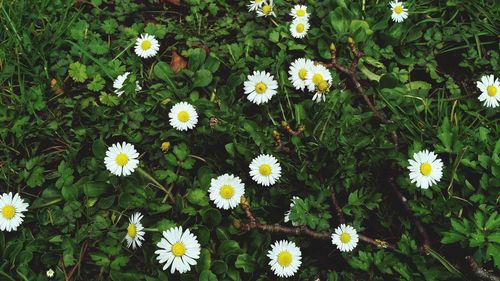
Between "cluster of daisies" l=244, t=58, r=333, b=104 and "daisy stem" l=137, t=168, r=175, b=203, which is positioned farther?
"cluster of daisies" l=244, t=58, r=333, b=104

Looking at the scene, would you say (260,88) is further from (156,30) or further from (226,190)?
(156,30)

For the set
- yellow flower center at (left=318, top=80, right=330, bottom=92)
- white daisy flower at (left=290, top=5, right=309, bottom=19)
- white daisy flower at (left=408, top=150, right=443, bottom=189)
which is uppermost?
white daisy flower at (left=290, top=5, right=309, bottom=19)

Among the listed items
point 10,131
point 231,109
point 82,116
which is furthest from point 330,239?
point 10,131

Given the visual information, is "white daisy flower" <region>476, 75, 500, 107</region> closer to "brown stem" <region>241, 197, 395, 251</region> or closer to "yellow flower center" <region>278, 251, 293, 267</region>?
"brown stem" <region>241, 197, 395, 251</region>

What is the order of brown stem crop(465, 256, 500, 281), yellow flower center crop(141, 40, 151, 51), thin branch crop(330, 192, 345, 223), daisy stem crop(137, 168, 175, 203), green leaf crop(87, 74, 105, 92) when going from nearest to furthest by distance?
brown stem crop(465, 256, 500, 281) < thin branch crop(330, 192, 345, 223) < daisy stem crop(137, 168, 175, 203) < green leaf crop(87, 74, 105, 92) < yellow flower center crop(141, 40, 151, 51)

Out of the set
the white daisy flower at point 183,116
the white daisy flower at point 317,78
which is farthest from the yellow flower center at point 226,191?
the white daisy flower at point 317,78

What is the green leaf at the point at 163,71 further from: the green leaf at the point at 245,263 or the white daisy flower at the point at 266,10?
the green leaf at the point at 245,263

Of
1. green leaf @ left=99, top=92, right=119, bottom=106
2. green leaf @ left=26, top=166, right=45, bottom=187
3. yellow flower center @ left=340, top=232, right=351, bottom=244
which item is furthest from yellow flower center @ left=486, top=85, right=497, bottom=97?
green leaf @ left=26, top=166, right=45, bottom=187

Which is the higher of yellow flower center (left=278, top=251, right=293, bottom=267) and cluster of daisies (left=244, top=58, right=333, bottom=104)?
cluster of daisies (left=244, top=58, right=333, bottom=104)
